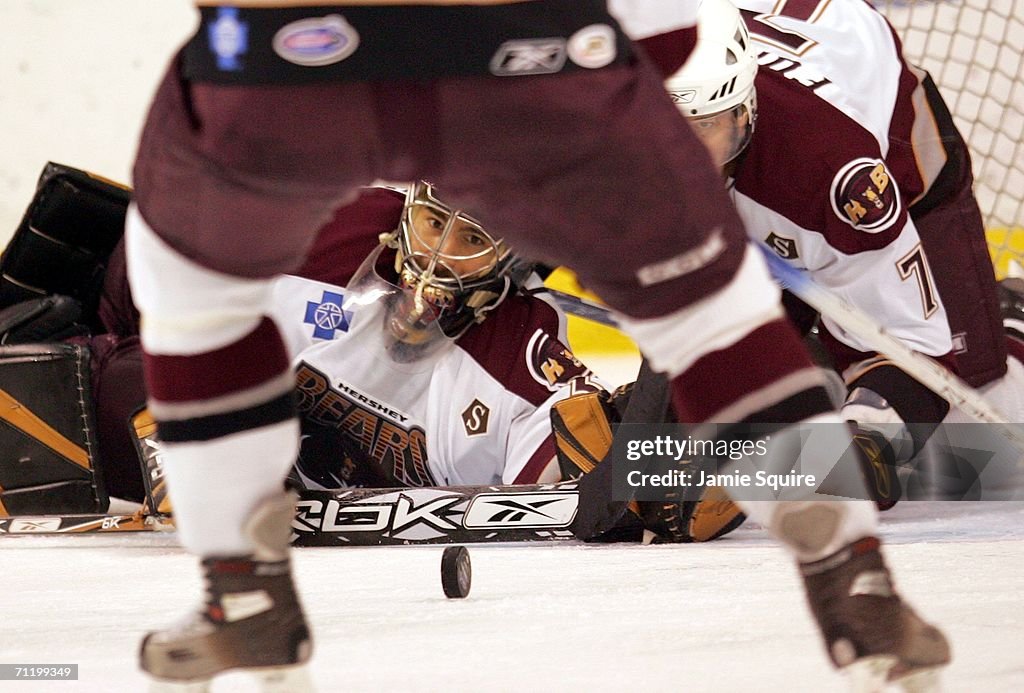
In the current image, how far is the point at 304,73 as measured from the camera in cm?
67

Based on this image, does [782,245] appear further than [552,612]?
Yes

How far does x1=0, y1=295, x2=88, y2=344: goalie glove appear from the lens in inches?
94.7

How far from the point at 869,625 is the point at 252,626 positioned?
0.37 m

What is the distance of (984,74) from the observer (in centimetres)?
304

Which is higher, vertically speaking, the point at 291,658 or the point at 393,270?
the point at 291,658

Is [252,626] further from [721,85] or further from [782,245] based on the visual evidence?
[782,245]

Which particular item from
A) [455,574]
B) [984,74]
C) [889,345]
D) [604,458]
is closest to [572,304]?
[604,458]

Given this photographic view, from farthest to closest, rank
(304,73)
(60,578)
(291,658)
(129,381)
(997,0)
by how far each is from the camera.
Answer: (997,0) < (129,381) < (60,578) < (291,658) < (304,73)

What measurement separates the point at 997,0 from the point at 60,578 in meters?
2.49

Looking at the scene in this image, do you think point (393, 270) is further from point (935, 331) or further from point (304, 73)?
point (304, 73)

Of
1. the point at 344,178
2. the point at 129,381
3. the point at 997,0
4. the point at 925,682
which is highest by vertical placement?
the point at 344,178

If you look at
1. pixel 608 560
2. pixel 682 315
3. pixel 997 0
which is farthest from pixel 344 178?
pixel 997 0

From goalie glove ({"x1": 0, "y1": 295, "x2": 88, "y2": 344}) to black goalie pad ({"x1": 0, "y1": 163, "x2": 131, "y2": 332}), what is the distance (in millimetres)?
48

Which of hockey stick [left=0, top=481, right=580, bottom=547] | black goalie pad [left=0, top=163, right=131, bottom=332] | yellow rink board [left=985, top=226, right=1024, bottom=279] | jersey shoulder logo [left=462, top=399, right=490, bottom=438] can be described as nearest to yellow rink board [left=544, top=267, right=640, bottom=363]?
yellow rink board [left=985, top=226, right=1024, bottom=279]
